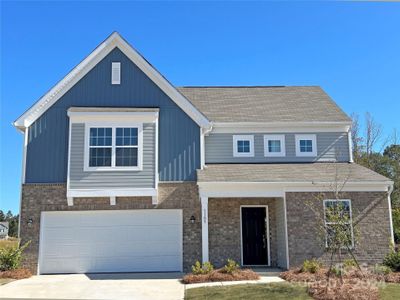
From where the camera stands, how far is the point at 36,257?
53.1ft

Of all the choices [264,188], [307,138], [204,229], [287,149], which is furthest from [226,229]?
[307,138]

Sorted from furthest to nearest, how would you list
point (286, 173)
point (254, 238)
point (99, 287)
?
point (254, 238), point (286, 173), point (99, 287)

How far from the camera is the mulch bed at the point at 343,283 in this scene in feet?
34.1

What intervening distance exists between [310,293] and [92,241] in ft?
29.8

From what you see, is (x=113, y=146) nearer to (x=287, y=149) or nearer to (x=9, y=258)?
(x=9, y=258)

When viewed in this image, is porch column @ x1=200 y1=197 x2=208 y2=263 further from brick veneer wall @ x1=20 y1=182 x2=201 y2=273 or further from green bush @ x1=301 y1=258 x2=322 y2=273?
green bush @ x1=301 y1=258 x2=322 y2=273

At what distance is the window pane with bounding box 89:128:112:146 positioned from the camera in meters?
16.5

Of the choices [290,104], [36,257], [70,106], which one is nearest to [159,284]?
[36,257]

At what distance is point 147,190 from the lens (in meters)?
16.3

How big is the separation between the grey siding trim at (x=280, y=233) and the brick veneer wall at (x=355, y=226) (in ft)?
1.89

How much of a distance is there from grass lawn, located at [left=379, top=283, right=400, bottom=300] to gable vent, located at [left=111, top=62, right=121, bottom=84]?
1220 centimetres

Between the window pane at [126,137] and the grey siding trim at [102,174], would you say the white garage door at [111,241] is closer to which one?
the grey siding trim at [102,174]

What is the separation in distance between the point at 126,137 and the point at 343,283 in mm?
9538

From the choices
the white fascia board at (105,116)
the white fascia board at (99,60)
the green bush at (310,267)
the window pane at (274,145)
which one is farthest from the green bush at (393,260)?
the white fascia board at (105,116)
